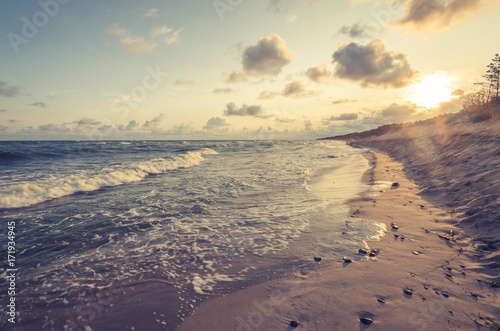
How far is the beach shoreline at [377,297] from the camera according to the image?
3814 mm

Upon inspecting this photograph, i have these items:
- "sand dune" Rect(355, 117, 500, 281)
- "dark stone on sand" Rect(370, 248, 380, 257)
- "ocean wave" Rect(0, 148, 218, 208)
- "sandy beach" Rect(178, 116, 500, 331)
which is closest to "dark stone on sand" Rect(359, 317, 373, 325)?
"sandy beach" Rect(178, 116, 500, 331)

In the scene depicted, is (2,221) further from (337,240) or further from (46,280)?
(337,240)

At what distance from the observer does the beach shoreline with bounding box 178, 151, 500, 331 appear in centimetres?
381

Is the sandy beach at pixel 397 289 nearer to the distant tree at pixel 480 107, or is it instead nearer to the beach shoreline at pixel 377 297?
the beach shoreline at pixel 377 297

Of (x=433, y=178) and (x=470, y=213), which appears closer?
(x=470, y=213)

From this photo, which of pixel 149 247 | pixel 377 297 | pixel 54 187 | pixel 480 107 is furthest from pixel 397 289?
pixel 480 107

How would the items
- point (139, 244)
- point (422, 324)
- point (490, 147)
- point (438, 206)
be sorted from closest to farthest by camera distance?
point (422, 324) → point (139, 244) → point (438, 206) → point (490, 147)

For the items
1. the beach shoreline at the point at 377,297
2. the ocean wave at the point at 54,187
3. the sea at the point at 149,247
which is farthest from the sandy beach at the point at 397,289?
the ocean wave at the point at 54,187

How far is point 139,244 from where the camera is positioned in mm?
7117

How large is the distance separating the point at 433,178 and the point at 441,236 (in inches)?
286

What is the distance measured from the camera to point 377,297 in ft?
14.4

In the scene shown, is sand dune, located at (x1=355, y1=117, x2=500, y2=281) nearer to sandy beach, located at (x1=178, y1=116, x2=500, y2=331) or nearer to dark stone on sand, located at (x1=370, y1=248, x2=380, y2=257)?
sandy beach, located at (x1=178, y1=116, x2=500, y2=331)

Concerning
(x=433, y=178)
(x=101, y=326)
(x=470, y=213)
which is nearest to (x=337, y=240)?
(x=470, y=213)

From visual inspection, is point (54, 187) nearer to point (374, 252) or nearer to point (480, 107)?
point (374, 252)
